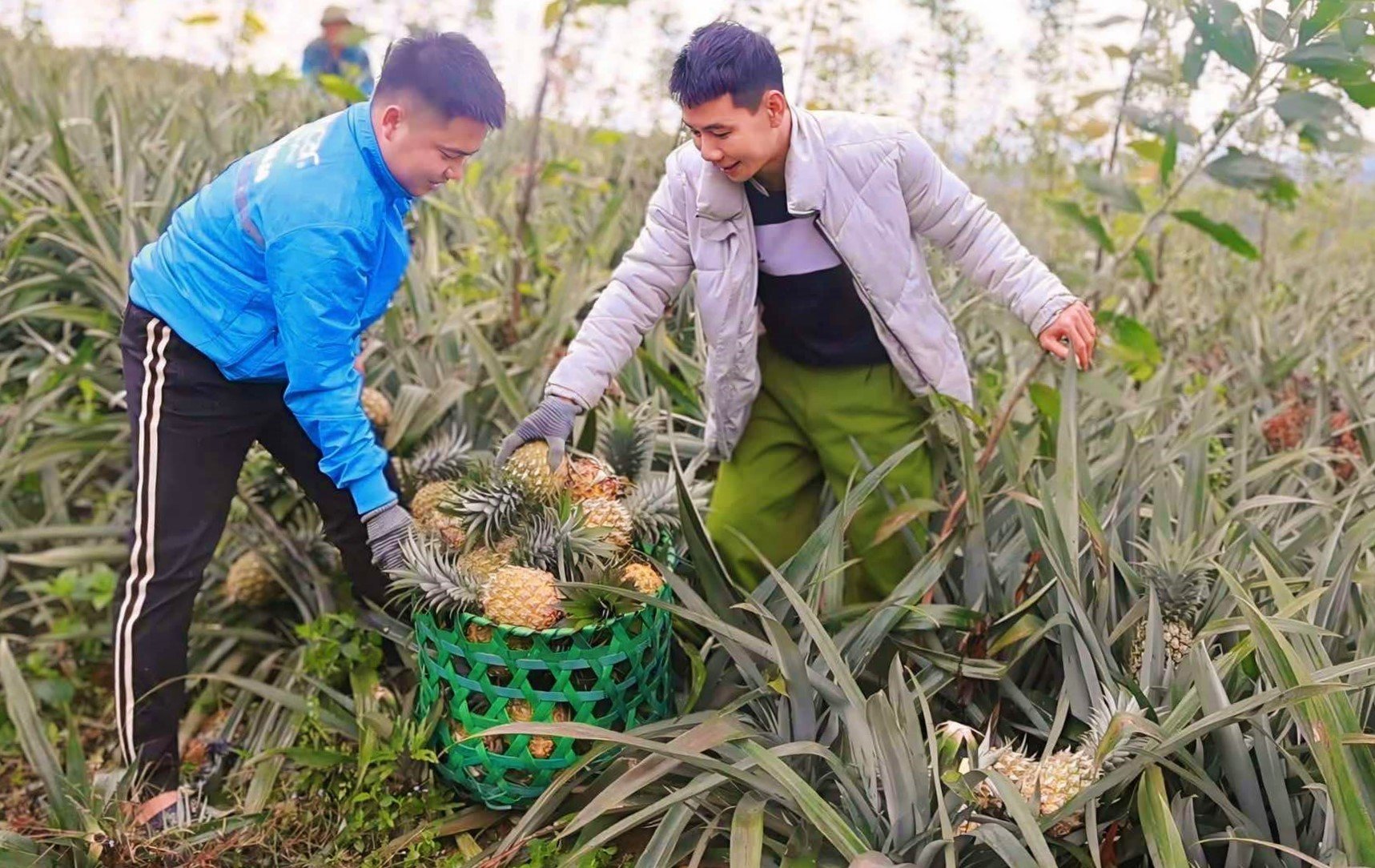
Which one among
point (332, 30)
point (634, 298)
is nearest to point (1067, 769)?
point (634, 298)

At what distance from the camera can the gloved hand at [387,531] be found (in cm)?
191

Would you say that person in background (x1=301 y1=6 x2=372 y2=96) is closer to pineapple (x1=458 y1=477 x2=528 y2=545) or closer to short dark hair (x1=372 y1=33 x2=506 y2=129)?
short dark hair (x1=372 y1=33 x2=506 y2=129)

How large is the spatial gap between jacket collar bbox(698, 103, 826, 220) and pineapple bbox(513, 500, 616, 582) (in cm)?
64

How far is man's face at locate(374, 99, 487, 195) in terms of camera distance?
1.75m

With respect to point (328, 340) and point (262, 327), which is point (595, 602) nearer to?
point (328, 340)

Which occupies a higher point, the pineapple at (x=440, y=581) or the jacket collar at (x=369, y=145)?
the jacket collar at (x=369, y=145)

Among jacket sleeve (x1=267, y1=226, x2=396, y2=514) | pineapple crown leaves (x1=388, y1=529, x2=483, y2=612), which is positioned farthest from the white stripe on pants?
pineapple crown leaves (x1=388, y1=529, x2=483, y2=612)

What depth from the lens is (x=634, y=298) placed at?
2.09 metres

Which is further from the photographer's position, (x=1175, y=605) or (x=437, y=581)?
(x=1175, y=605)

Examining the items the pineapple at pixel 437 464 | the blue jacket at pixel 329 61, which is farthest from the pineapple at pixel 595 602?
the blue jacket at pixel 329 61

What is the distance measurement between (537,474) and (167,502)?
725 millimetres

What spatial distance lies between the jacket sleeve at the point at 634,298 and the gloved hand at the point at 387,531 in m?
0.37

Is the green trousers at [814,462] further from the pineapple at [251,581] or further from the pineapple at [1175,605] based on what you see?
the pineapple at [251,581]

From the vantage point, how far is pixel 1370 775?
1.43 meters
